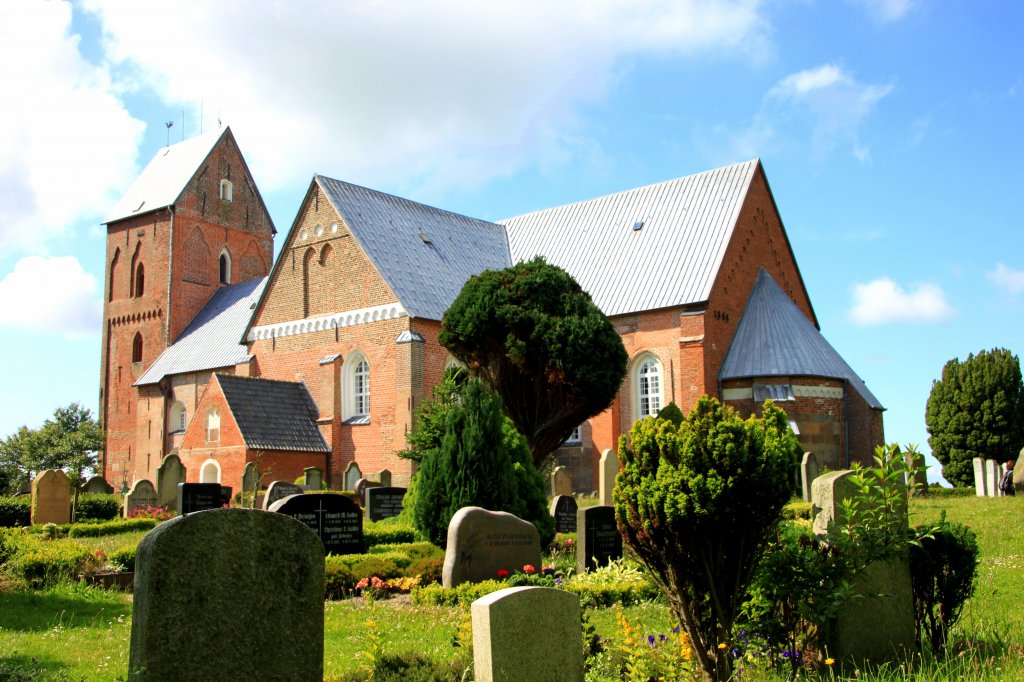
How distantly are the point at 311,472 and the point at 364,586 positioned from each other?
1322 centimetres

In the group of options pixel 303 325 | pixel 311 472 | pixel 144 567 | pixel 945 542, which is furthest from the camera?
pixel 303 325

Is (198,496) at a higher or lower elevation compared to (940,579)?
higher

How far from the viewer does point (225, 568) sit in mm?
4699

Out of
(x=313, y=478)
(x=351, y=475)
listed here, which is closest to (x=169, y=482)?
(x=313, y=478)

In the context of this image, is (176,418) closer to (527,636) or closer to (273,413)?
(273,413)

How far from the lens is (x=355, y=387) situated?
2817cm

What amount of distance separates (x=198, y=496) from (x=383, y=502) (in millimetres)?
3491

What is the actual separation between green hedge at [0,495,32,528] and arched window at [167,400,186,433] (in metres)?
18.6

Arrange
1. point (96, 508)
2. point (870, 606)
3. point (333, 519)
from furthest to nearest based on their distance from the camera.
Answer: point (96, 508) < point (333, 519) < point (870, 606)

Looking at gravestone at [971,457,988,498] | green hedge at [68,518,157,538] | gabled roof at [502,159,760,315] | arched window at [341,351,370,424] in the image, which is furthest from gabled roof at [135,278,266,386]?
gravestone at [971,457,988,498]

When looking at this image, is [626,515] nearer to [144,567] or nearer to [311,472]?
[144,567]

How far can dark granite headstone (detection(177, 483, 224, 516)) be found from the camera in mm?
17281

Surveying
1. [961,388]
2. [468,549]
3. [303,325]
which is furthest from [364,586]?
[961,388]

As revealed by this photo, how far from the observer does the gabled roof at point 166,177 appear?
41.6 m
